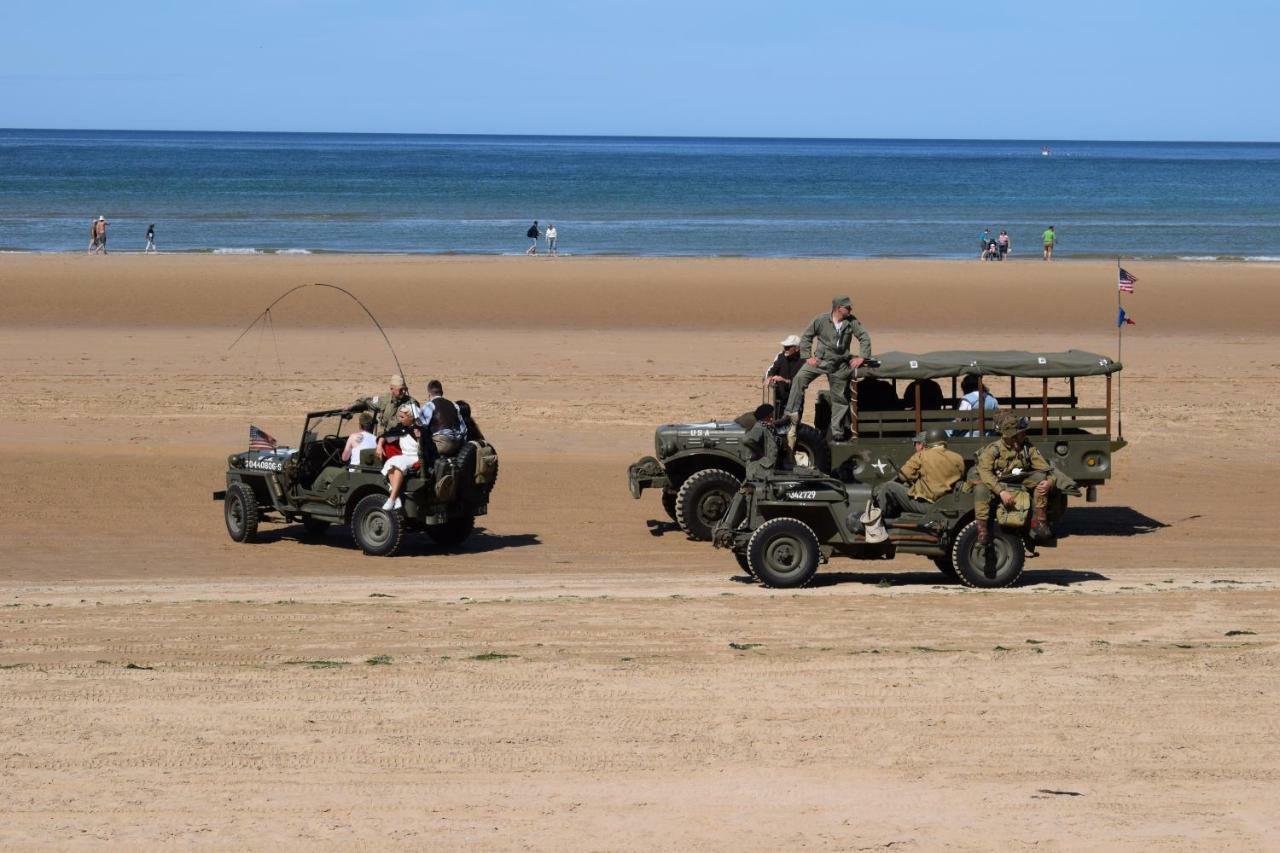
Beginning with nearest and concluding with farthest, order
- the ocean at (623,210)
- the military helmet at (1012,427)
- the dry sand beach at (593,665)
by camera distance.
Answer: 1. the dry sand beach at (593,665)
2. the military helmet at (1012,427)
3. the ocean at (623,210)

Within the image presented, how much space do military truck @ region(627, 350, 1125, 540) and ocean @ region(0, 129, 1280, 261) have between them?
36.6 meters

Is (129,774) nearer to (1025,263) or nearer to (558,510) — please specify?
(558,510)

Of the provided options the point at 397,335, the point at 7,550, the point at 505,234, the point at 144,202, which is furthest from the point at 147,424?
the point at 144,202

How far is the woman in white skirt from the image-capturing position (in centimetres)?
1463

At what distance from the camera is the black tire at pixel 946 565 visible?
44.1 ft

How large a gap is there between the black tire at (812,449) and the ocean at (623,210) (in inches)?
1465

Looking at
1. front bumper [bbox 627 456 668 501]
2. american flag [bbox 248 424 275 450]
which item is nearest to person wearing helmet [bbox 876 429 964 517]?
front bumper [bbox 627 456 668 501]

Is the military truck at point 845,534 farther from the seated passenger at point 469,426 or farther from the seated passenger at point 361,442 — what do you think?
the seated passenger at point 361,442

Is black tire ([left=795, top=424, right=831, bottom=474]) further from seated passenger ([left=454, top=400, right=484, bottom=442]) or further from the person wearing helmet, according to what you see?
seated passenger ([left=454, top=400, right=484, bottom=442])

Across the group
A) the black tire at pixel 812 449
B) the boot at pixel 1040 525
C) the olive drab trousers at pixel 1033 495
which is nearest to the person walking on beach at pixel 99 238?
the black tire at pixel 812 449

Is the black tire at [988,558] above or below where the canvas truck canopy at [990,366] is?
below

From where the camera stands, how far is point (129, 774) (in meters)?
8.23

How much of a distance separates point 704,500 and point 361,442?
322 cm

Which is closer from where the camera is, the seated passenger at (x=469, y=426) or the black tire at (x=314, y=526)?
the seated passenger at (x=469, y=426)
